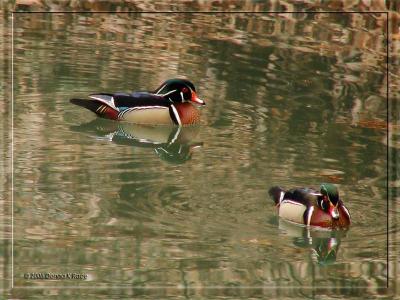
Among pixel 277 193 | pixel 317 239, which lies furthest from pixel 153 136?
pixel 317 239

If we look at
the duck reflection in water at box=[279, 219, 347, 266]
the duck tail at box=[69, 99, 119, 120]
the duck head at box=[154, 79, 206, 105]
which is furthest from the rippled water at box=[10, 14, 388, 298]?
the duck head at box=[154, 79, 206, 105]

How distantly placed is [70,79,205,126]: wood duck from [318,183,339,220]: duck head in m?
3.50

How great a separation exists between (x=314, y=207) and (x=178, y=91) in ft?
13.7

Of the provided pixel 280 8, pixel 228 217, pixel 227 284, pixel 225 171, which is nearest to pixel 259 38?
pixel 280 8

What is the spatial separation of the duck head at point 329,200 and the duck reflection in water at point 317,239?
0.62 feet

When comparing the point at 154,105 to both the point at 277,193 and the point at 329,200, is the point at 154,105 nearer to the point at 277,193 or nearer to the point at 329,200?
the point at 277,193

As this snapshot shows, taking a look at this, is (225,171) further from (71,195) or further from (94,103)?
(94,103)

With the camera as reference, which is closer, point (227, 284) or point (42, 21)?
point (227, 284)

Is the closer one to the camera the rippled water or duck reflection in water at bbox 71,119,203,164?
the rippled water

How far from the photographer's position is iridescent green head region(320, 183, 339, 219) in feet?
40.1

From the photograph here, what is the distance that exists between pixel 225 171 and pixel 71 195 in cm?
164

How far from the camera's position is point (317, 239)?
1225 centimetres

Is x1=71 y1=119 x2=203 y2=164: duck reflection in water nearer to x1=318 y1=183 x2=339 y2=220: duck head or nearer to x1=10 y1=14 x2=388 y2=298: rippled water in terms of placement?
x1=10 y1=14 x2=388 y2=298: rippled water

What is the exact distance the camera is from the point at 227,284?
433 inches
